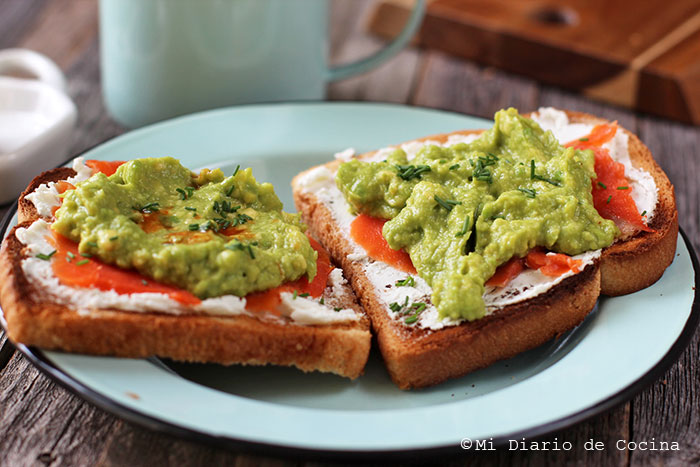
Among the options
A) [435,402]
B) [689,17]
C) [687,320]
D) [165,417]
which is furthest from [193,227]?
[689,17]

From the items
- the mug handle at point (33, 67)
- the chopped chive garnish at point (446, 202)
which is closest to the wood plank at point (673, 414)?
the chopped chive garnish at point (446, 202)

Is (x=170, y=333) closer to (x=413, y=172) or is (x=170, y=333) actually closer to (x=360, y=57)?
(x=413, y=172)

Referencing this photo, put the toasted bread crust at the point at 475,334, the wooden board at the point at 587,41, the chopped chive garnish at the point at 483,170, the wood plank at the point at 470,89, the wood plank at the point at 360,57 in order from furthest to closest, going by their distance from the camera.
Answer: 1. the wood plank at the point at 360,57
2. the wood plank at the point at 470,89
3. the wooden board at the point at 587,41
4. the chopped chive garnish at the point at 483,170
5. the toasted bread crust at the point at 475,334

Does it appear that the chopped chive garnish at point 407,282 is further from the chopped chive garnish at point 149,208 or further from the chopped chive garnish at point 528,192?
the chopped chive garnish at point 149,208

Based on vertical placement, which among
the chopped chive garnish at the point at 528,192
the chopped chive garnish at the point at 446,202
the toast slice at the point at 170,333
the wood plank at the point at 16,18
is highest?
the chopped chive garnish at the point at 528,192

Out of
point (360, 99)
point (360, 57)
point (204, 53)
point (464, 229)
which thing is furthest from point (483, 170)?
point (360, 57)

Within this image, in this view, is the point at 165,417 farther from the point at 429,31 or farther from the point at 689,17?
the point at 689,17

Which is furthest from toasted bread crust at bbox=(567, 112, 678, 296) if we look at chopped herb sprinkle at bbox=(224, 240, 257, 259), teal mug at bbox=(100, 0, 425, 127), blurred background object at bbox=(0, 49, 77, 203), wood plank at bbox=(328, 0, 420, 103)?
blurred background object at bbox=(0, 49, 77, 203)
